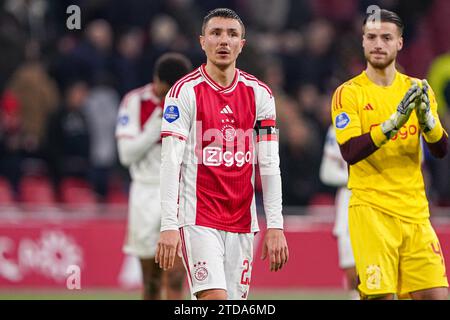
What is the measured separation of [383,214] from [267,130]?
3.37ft

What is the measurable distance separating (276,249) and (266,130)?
0.83 meters

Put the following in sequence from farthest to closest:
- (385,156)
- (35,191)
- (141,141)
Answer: (35,191), (141,141), (385,156)

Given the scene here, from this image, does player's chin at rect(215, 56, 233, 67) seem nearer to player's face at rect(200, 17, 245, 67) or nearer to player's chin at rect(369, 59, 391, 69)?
player's face at rect(200, 17, 245, 67)

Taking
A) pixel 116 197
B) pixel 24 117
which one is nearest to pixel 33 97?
pixel 24 117

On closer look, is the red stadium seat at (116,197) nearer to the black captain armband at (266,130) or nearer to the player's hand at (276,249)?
the black captain armband at (266,130)

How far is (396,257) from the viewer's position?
7773 millimetres

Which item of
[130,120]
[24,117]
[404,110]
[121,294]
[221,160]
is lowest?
[121,294]

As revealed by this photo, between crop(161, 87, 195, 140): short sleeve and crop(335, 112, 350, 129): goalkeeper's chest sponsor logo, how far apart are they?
1.12 metres

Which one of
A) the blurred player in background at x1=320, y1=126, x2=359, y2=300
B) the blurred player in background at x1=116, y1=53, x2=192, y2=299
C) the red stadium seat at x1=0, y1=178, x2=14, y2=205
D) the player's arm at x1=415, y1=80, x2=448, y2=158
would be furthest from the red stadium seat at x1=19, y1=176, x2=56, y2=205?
the player's arm at x1=415, y1=80, x2=448, y2=158

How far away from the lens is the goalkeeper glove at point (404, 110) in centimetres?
740

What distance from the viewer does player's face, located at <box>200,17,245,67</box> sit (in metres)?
7.44

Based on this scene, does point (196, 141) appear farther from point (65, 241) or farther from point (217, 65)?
point (65, 241)

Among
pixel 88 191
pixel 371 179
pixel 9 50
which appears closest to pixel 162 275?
pixel 371 179

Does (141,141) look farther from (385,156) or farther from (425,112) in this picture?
(425,112)
